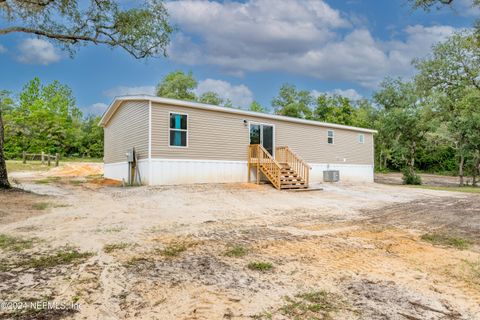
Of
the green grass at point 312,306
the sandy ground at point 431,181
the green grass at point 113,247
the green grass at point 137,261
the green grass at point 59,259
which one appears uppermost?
the green grass at point 59,259

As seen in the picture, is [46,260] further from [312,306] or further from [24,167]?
[24,167]

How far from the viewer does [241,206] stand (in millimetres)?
8359

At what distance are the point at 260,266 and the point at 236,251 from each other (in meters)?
0.67

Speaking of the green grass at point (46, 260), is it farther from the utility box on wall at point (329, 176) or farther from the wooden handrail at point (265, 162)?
the utility box on wall at point (329, 176)

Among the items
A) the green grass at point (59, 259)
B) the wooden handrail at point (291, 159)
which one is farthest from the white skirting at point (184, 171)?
the green grass at point (59, 259)

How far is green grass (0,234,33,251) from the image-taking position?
3.99 meters

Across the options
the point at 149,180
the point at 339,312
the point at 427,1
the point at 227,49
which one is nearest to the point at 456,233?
the point at 339,312

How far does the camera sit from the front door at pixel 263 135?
1445 cm

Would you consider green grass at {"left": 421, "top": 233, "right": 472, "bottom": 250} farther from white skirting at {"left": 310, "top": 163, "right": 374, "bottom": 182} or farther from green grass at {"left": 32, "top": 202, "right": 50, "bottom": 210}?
white skirting at {"left": 310, "top": 163, "right": 374, "bottom": 182}

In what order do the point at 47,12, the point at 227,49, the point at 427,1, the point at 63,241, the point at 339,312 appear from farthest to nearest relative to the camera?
the point at 227,49 < the point at 47,12 < the point at 427,1 < the point at 63,241 < the point at 339,312

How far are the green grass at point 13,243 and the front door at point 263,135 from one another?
1079 centimetres

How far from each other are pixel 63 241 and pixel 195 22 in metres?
16.6

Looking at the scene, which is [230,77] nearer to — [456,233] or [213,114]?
[213,114]

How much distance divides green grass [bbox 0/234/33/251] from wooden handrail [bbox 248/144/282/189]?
9376mm
